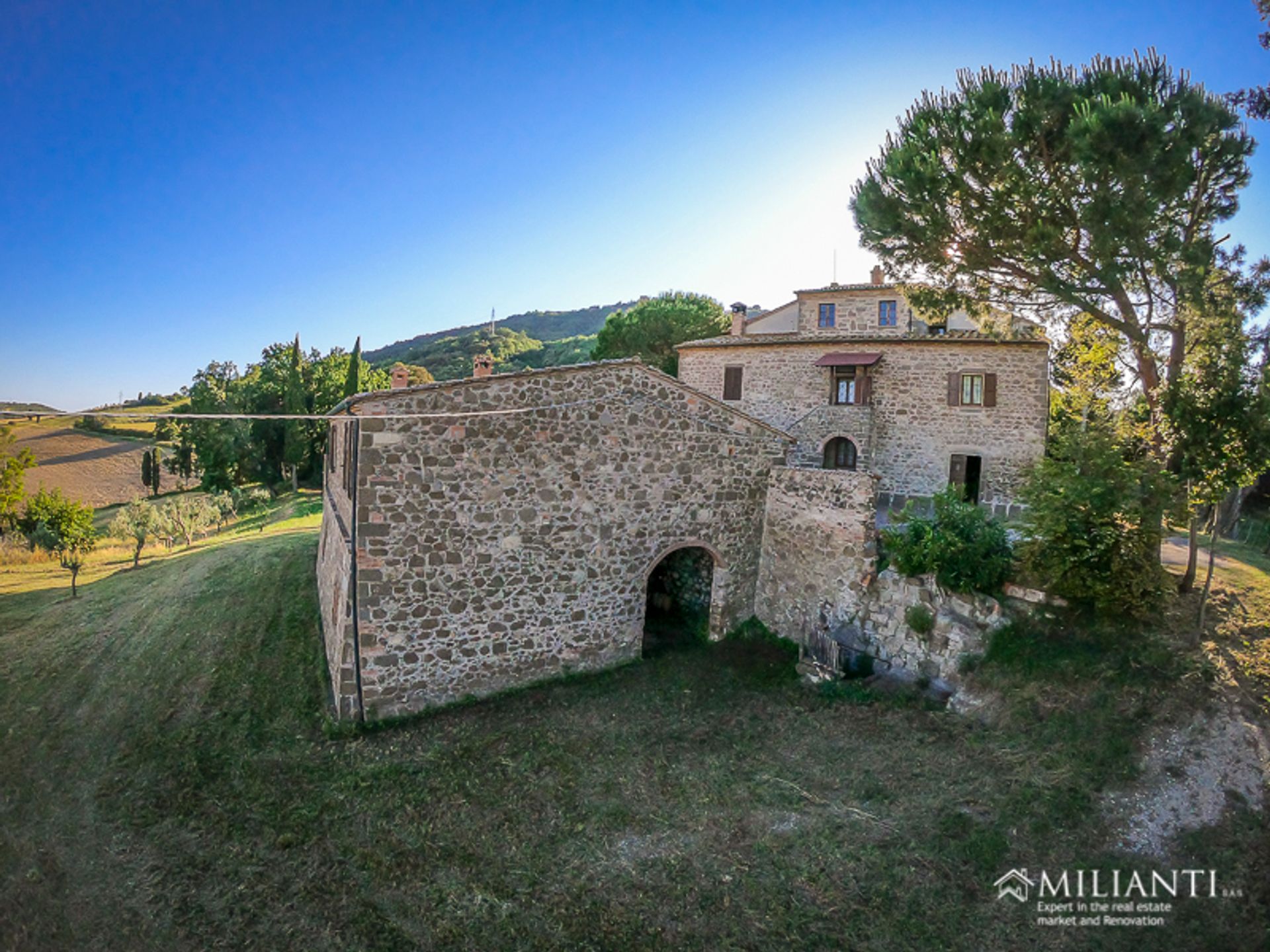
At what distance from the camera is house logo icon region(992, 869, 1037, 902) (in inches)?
217

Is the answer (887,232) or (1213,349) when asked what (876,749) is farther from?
(887,232)

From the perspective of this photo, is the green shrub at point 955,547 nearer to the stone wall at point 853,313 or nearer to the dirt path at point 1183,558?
the dirt path at point 1183,558

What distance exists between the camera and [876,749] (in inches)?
316

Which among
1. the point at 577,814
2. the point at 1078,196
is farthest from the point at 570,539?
the point at 1078,196

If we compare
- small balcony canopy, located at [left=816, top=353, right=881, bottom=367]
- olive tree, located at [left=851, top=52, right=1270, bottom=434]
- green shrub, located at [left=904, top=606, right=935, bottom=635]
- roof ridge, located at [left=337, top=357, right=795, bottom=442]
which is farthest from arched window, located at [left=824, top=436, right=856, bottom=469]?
green shrub, located at [left=904, top=606, right=935, bottom=635]

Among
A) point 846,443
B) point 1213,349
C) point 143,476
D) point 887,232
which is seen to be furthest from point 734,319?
point 143,476

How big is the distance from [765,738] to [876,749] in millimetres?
1564

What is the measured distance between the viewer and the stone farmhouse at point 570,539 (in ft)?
28.6

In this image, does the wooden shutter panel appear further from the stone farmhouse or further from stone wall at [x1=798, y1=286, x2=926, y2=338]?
the stone farmhouse

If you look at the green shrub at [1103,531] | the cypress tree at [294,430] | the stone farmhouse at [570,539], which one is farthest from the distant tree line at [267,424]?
the green shrub at [1103,531]

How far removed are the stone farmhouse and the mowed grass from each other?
35.6 inches

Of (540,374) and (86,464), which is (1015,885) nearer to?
(540,374)

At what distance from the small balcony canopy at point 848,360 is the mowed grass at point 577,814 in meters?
12.4

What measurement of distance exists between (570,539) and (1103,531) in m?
8.16
